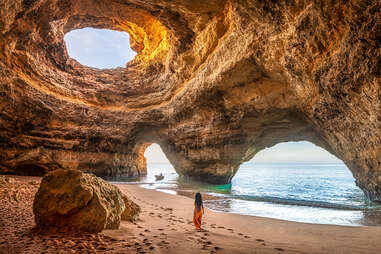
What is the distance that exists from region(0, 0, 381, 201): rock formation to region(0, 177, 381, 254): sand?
515cm

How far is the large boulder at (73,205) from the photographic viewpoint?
3.26 metres

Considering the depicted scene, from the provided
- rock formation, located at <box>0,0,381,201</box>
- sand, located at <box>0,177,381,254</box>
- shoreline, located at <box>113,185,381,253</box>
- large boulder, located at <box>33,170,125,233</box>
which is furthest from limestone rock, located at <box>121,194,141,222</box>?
rock formation, located at <box>0,0,381,201</box>

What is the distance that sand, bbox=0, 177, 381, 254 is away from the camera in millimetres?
2727

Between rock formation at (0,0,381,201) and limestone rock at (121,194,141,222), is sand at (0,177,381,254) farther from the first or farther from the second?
rock formation at (0,0,381,201)

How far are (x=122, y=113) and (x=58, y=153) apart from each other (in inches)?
224

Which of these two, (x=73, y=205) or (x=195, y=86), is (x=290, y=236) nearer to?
(x=73, y=205)

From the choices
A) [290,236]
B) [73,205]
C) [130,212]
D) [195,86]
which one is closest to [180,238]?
[130,212]

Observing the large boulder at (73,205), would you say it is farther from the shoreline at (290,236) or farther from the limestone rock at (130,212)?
the shoreline at (290,236)

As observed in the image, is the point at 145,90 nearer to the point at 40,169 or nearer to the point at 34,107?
the point at 34,107

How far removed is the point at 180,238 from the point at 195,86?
35.6 feet

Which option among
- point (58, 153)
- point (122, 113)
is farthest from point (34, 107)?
point (122, 113)

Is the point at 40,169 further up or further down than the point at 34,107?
further down

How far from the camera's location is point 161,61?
56.1 feet

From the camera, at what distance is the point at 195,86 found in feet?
43.4
